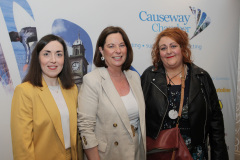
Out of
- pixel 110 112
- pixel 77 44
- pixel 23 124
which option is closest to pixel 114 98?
pixel 110 112

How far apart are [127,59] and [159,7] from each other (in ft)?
4.08

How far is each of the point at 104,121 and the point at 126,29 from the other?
156cm

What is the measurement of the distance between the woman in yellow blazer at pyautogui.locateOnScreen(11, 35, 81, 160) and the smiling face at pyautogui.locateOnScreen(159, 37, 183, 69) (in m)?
1.01

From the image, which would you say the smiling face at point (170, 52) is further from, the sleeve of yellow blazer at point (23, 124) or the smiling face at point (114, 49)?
the sleeve of yellow blazer at point (23, 124)

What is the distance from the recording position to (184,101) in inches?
78.7

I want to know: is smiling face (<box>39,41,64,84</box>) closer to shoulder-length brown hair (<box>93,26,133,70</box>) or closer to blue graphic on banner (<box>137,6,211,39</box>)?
shoulder-length brown hair (<box>93,26,133,70</box>)

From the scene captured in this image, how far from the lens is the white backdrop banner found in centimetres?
250

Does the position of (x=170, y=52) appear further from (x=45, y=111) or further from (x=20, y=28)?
(x=20, y=28)

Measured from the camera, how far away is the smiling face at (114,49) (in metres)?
1.97

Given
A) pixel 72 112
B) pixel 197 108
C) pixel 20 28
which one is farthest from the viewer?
pixel 20 28

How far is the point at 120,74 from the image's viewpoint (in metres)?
2.16

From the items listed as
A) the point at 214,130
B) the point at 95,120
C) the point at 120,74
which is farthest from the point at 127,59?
the point at 214,130

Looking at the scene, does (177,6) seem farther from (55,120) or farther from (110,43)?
(55,120)

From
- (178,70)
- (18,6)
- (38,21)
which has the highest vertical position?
(18,6)
